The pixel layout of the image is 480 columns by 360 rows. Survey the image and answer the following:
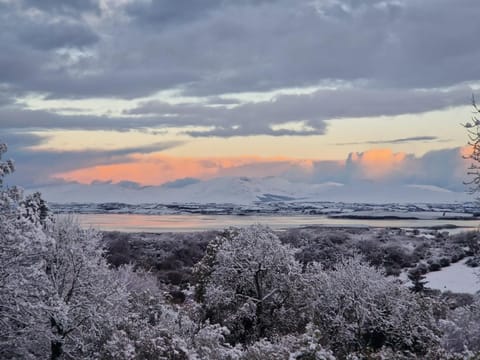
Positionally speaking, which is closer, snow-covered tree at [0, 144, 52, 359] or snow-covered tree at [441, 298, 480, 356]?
snow-covered tree at [0, 144, 52, 359]

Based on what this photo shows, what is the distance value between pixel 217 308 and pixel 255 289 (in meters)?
2.08

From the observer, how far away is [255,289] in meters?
30.7

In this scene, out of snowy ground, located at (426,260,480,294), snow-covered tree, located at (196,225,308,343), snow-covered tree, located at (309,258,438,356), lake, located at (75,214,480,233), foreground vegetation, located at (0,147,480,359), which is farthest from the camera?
lake, located at (75,214,480,233)

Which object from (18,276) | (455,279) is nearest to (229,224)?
(455,279)

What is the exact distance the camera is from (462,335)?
22.6 metres

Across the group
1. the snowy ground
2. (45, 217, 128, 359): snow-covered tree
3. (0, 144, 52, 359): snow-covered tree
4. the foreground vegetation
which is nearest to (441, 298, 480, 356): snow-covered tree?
the foreground vegetation

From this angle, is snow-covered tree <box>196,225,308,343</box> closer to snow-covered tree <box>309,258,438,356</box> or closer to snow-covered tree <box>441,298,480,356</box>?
snow-covered tree <box>309,258,438,356</box>

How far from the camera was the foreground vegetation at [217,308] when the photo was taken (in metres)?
18.3

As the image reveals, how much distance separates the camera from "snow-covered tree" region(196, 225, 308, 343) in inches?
1167

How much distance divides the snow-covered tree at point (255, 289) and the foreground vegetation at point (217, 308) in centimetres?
5

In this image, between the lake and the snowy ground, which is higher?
the lake

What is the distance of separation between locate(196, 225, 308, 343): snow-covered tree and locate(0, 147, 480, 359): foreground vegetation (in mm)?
52

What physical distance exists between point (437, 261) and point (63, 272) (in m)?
50.3

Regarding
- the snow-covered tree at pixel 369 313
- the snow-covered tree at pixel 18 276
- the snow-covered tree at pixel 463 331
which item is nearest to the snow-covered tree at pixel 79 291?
the snow-covered tree at pixel 18 276
